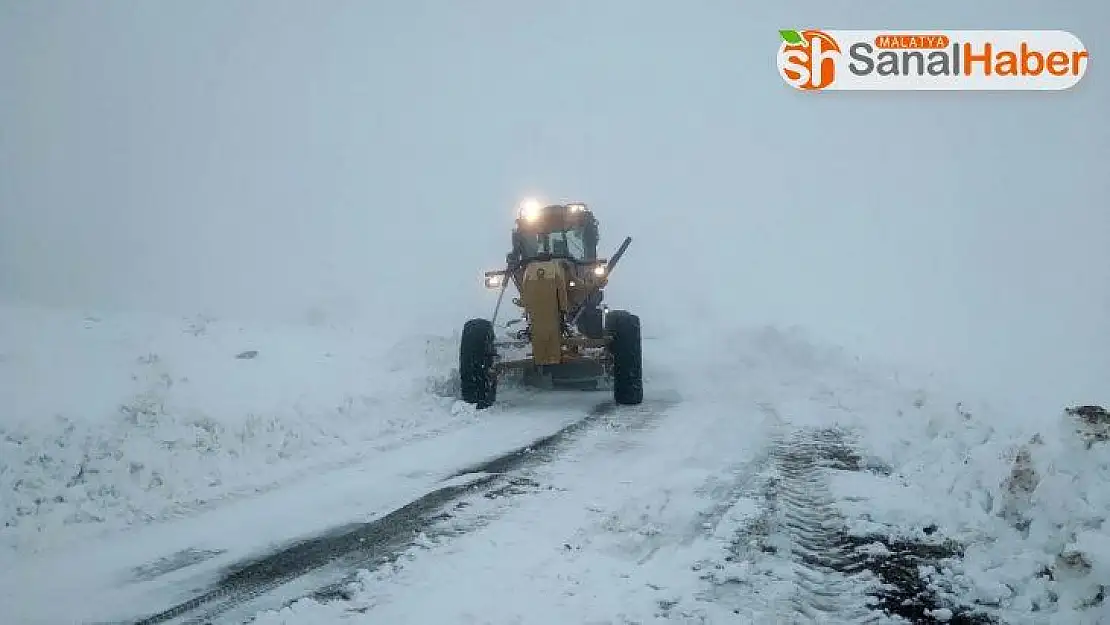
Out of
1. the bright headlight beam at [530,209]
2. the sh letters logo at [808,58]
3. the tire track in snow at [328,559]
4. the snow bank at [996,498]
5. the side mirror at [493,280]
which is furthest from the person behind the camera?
the sh letters logo at [808,58]

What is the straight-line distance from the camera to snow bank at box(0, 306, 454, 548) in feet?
15.3

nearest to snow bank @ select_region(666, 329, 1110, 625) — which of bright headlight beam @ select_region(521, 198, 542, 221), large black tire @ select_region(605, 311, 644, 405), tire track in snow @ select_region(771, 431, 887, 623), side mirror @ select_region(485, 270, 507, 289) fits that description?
tire track in snow @ select_region(771, 431, 887, 623)

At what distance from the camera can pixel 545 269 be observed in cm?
881

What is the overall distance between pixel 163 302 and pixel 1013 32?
36517mm

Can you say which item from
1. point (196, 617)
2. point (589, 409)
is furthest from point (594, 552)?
point (589, 409)

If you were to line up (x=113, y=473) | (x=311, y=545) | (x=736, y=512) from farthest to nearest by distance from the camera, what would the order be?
(x=113, y=473) → (x=736, y=512) → (x=311, y=545)

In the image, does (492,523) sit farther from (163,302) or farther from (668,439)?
(163,302)

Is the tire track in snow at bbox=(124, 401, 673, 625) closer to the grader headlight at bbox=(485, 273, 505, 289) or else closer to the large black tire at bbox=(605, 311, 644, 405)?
the large black tire at bbox=(605, 311, 644, 405)

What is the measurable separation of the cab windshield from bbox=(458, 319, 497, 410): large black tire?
2700 mm

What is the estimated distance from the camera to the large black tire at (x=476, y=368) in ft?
28.0

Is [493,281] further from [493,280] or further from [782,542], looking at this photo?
[782,542]

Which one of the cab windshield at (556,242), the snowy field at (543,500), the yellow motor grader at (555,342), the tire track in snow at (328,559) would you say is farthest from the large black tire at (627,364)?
the tire track in snow at (328,559)

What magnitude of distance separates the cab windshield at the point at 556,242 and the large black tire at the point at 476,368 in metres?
2.70

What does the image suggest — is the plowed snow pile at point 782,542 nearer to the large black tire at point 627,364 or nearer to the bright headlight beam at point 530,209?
the large black tire at point 627,364
